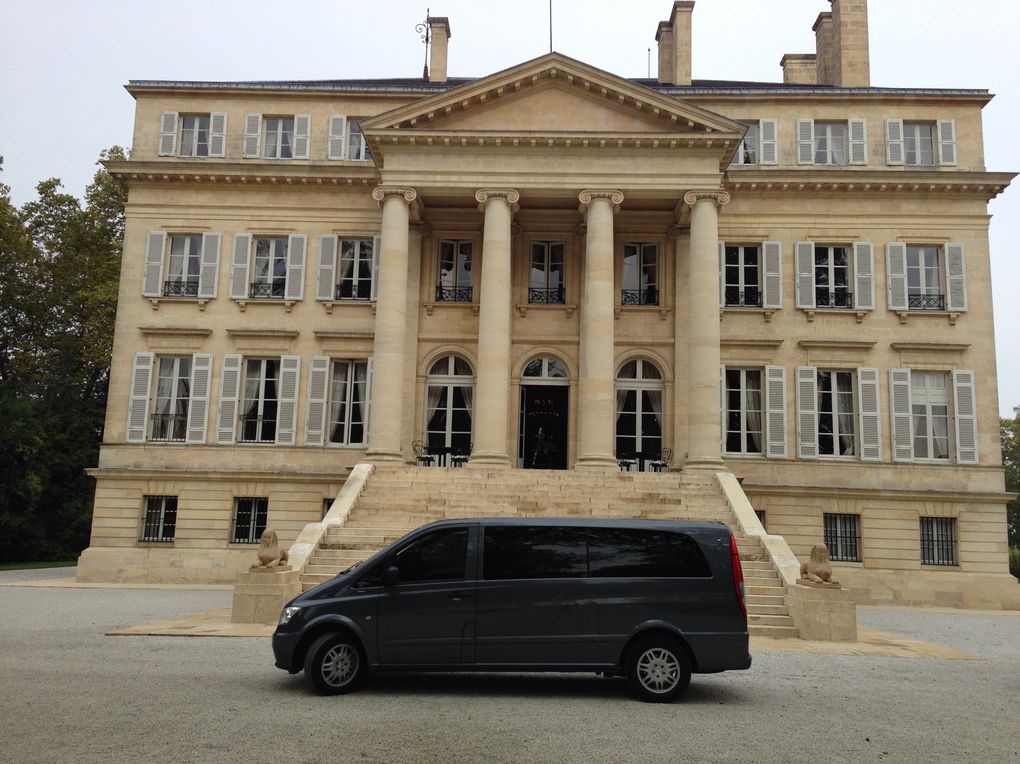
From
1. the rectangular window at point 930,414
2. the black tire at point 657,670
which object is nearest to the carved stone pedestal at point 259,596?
A: the black tire at point 657,670

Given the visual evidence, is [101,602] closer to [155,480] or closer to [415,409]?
[155,480]

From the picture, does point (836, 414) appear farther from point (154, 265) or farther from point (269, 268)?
point (154, 265)

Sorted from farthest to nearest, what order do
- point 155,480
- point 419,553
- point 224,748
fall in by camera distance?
point 155,480, point 419,553, point 224,748

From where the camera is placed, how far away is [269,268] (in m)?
28.9

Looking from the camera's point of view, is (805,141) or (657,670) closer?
(657,670)

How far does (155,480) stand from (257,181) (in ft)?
32.3

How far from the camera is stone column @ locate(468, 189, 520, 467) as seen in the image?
24.1 m

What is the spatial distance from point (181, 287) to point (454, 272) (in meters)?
8.69

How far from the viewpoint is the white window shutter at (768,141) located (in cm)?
2895

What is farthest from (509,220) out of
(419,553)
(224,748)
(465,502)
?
(224,748)

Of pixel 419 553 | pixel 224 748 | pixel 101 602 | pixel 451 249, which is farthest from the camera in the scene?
pixel 451 249

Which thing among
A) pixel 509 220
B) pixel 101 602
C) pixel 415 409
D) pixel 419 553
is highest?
pixel 509 220

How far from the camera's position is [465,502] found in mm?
21172

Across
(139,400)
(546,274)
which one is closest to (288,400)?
(139,400)
